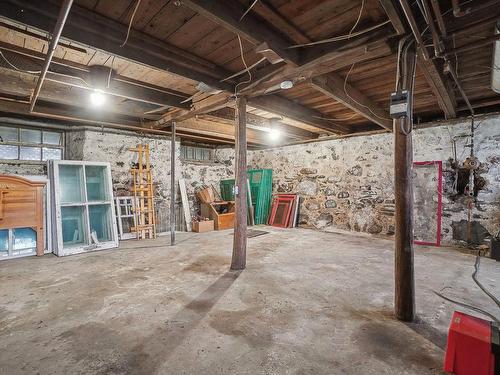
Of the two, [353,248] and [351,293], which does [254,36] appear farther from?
[353,248]

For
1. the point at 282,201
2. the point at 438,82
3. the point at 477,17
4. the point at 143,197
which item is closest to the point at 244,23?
the point at 477,17

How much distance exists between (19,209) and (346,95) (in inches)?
195

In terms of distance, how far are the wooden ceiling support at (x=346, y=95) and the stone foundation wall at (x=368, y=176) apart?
1.17 meters

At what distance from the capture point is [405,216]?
2043mm

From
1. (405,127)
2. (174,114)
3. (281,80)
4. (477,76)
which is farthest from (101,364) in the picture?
(477,76)

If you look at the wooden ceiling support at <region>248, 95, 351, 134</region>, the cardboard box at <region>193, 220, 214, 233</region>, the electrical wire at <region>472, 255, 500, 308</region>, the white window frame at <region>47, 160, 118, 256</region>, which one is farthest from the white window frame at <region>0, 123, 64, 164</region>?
the electrical wire at <region>472, 255, 500, 308</region>

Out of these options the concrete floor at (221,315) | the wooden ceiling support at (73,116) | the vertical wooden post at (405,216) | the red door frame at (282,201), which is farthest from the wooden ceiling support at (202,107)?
the red door frame at (282,201)

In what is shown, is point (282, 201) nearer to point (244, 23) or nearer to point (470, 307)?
point (470, 307)

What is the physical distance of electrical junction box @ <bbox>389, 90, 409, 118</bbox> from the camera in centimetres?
199

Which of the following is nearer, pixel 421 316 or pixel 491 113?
pixel 421 316

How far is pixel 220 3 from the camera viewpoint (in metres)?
1.79

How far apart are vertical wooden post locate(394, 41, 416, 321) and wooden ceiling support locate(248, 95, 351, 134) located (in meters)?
1.96

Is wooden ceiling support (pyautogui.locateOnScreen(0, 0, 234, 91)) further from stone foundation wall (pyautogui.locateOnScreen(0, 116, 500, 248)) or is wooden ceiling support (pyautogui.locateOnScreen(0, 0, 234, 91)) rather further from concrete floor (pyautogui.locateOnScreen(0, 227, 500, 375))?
stone foundation wall (pyautogui.locateOnScreen(0, 116, 500, 248))

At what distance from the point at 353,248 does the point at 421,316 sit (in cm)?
230
